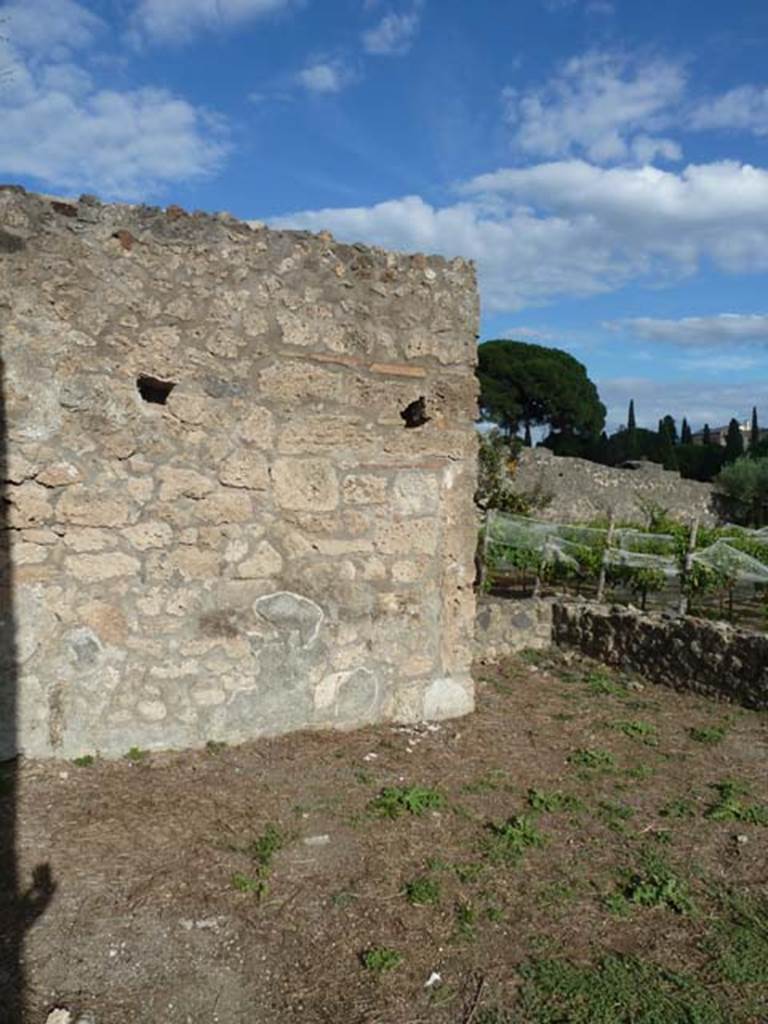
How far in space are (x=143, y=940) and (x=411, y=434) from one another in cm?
340

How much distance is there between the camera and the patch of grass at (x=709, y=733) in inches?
222

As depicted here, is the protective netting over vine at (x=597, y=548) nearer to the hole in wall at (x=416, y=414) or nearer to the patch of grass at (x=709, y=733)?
the patch of grass at (x=709, y=733)

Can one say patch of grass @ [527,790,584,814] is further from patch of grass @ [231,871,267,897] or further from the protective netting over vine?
the protective netting over vine

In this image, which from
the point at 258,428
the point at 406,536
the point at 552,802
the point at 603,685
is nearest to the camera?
the point at 552,802

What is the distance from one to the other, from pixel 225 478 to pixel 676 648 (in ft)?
13.9

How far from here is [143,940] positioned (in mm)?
3051

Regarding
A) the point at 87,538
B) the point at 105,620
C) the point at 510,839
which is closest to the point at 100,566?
the point at 87,538

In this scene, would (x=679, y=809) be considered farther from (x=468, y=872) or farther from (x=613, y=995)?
(x=613, y=995)

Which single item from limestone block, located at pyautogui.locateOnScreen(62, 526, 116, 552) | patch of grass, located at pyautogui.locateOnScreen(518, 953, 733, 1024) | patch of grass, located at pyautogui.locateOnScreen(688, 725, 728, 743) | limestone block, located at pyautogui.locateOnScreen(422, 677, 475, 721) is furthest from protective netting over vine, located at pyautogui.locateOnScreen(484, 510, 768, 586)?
patch of grass, located at pyautogui.locateOnScreen(518, 953, 733, 1024)

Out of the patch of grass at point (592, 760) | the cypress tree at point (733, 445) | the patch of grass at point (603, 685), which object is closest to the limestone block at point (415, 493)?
the patch of grass at point (592, 760)

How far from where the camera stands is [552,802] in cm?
444

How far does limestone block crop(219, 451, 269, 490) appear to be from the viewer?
Answer: 4.95m

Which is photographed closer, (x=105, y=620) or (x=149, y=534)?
(x=105, y=620)

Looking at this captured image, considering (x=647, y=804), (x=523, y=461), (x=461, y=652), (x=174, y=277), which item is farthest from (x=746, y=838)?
(x=523, y=461)
